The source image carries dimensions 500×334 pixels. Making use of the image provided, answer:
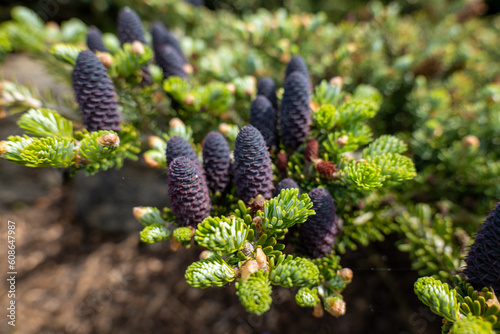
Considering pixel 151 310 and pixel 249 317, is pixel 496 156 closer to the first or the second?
pixel 249 317

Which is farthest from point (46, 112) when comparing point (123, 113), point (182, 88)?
point (182, 88)

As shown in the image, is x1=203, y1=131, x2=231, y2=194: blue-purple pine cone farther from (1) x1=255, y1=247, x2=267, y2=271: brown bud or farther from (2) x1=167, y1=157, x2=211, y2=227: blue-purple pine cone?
(1) x1=255, y1=247, x2=267, y2=271: brown bud

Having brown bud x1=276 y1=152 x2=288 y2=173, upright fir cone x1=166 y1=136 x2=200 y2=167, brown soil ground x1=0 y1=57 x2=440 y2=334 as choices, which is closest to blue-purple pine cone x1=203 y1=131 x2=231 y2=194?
upright fir cone x1=166 y1=136 x2=200 y2=167

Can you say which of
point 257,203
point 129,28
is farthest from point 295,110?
point 129,28

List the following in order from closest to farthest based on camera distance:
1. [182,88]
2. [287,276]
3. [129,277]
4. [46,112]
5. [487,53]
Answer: [287,276] < [46,112] < [182,88] < [487,53] < [129,277]

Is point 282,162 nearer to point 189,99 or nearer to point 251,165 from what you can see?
point 251,165

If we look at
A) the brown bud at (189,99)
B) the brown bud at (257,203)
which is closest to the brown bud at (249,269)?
the brown bud at (257,203)
